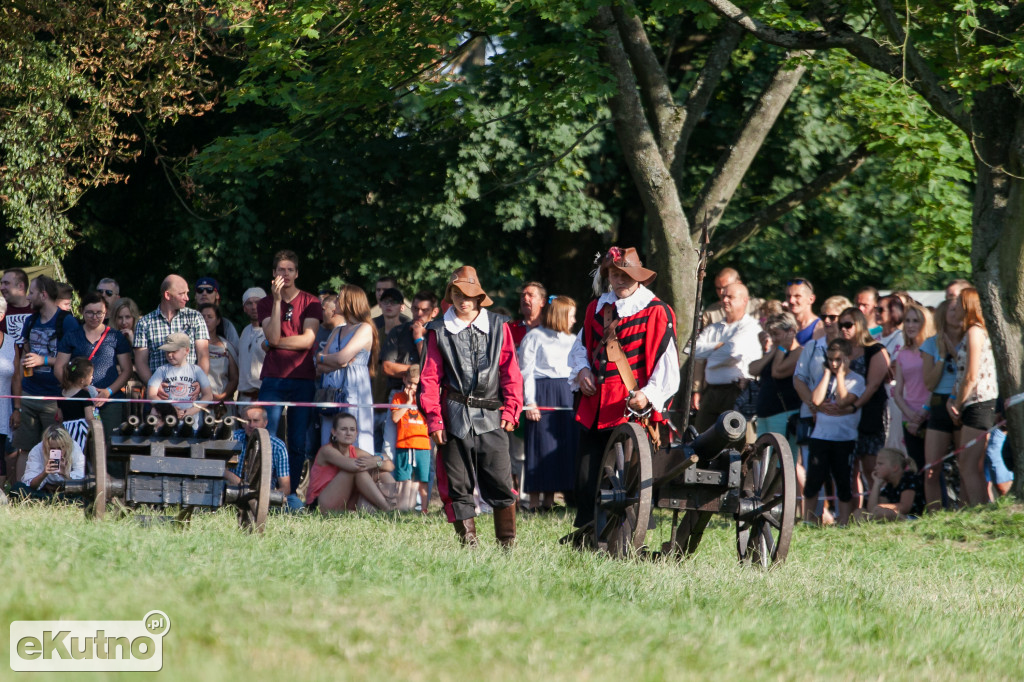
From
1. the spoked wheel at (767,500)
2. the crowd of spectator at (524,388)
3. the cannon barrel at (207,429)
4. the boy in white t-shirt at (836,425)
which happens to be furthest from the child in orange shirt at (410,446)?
the spoked wheel at (767,500)

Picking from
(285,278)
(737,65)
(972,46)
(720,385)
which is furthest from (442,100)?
(737,65)

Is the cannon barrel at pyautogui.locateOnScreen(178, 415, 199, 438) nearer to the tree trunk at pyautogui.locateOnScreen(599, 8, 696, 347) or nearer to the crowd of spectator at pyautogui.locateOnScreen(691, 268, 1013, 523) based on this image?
the crowd of spectator at pyautogui.locateOnScreen(691, 268, 1013, 523)

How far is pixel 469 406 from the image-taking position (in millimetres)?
8023

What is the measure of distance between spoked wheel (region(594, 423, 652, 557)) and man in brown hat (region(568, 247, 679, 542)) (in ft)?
0.92

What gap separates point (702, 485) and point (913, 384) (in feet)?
16.1

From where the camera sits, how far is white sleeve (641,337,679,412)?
7664mm

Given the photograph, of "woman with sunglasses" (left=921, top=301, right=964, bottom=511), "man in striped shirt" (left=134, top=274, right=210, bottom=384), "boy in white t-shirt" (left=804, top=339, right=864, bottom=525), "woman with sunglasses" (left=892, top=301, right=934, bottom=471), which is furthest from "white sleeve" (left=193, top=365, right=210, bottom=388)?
"woman with sunglasses" (left=921, top=301, right=964, bottom=511)

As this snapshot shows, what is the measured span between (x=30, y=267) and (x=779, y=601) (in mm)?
13901

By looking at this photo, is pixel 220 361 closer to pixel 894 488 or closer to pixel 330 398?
pixel 330 398

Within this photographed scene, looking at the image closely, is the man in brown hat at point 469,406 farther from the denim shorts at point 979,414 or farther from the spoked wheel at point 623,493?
the denim shorts at point 979,414

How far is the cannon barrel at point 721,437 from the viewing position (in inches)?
266

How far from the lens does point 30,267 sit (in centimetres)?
1711

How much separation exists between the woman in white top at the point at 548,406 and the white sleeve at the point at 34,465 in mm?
4349

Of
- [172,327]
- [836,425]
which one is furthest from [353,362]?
[836,425]
